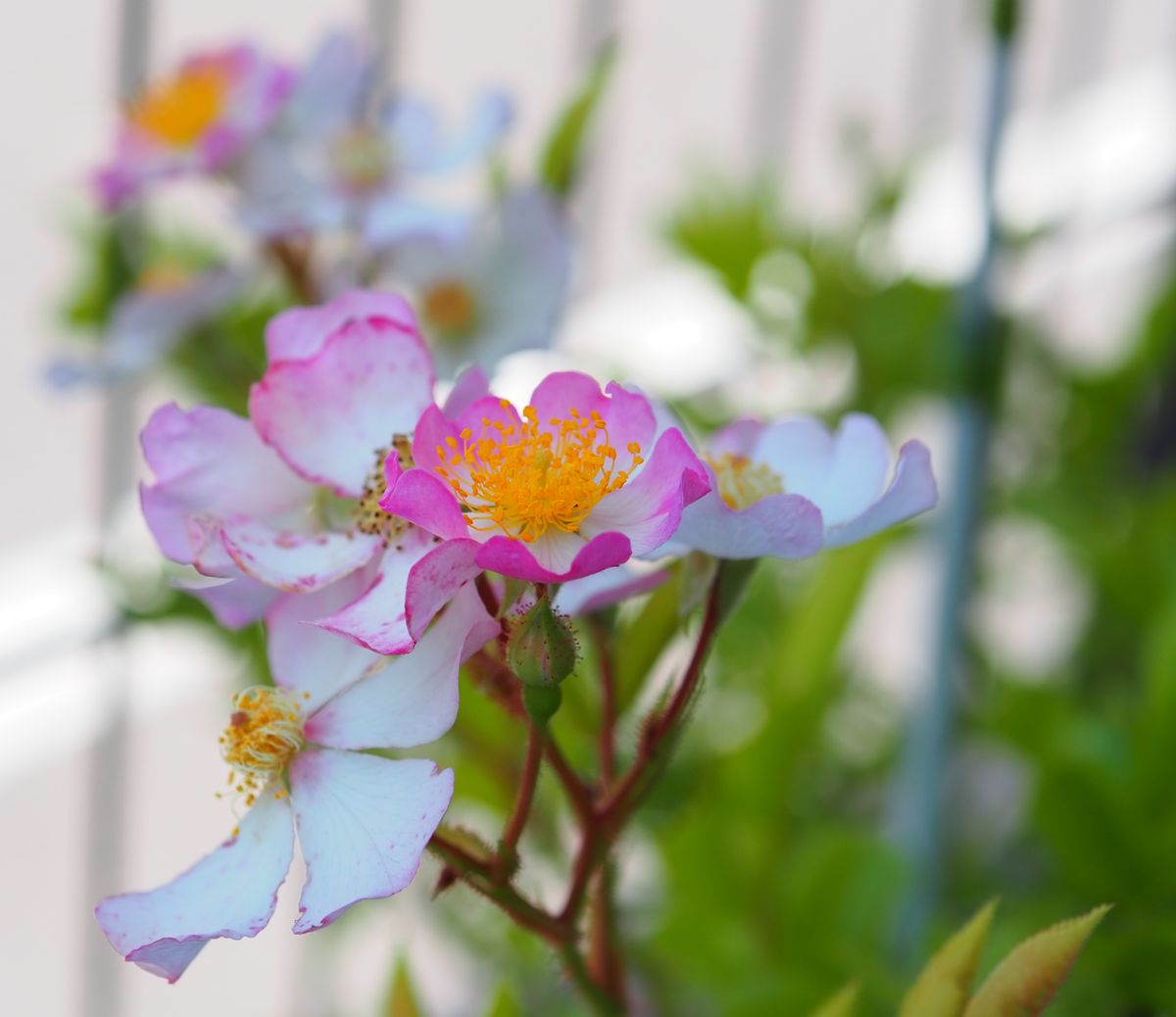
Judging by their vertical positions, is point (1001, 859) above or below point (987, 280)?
below

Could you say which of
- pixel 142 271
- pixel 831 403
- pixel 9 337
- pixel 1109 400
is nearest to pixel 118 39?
pixel 9 337

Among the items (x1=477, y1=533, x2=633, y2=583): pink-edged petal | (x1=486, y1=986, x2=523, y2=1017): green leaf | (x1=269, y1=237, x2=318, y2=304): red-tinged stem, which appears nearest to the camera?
(x1=477, y1=533, x2=633, y2=583): pink-edged petal

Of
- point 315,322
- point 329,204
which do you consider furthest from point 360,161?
point 315,322

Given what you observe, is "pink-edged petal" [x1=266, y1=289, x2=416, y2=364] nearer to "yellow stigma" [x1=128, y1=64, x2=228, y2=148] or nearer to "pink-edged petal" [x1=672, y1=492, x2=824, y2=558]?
"pink-edged petal" [x1=672, y1=492, x2=824, y2=558]

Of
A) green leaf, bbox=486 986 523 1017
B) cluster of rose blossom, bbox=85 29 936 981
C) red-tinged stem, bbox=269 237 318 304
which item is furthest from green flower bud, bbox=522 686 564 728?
red-tinged stem, bbox=269 237 318 304

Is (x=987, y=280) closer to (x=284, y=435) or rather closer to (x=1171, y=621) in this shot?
(x=1171, y=621)

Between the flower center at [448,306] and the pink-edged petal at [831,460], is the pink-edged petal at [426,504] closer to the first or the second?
the pink-edged petal at [831,460]

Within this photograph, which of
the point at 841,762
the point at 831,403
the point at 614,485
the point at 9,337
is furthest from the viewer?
the point at 9,337

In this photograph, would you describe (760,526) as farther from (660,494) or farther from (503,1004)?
(503,1004)
